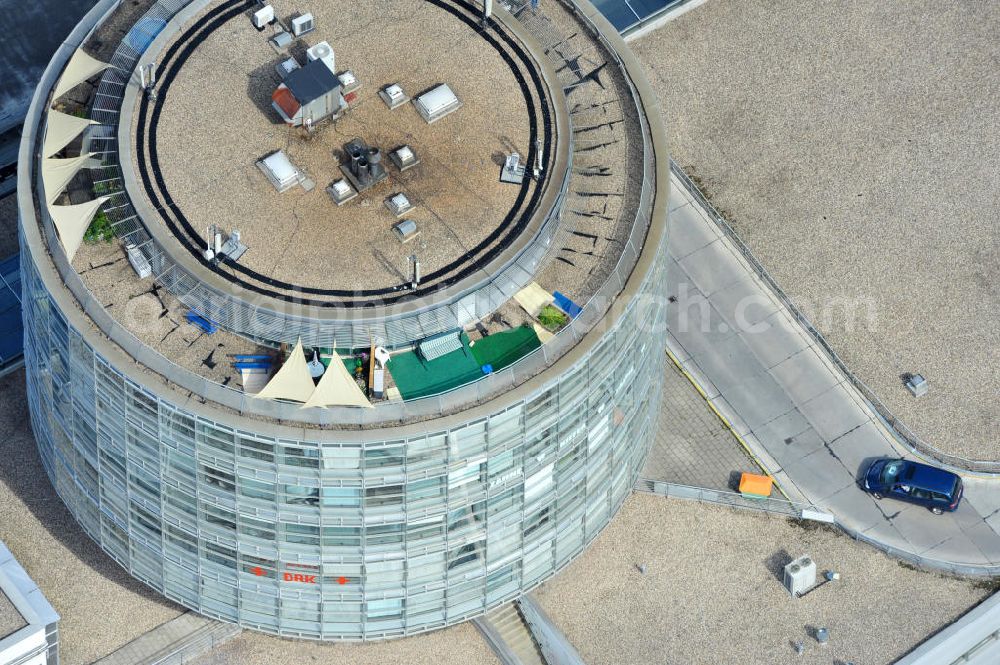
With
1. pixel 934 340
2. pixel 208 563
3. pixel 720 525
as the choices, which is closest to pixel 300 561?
pixel 208 563

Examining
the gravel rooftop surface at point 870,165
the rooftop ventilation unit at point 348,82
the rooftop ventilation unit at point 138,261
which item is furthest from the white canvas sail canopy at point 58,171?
the gravel rooftop surface at point 870,165

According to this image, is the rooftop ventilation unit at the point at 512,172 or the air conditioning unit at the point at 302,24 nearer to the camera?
the rooftop ventilation unit at the point at 512,172

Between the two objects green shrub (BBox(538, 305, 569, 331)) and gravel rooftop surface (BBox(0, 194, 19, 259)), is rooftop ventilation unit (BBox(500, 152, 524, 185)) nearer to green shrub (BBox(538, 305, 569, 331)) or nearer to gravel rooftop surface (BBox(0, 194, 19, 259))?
green shrub (BBox(538, 305, 569, 331))

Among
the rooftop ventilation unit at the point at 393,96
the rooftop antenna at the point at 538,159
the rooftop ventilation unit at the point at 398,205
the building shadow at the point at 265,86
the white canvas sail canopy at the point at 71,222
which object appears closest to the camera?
the white canvas sail canopy at the point at 71,222

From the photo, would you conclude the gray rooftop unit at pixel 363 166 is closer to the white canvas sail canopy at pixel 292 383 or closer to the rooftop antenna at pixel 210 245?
the rooftop antenna at pixel 210 245

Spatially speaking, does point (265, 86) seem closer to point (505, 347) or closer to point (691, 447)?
point (505, 347)

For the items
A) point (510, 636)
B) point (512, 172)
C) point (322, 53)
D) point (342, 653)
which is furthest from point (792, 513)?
point (322, 53)
